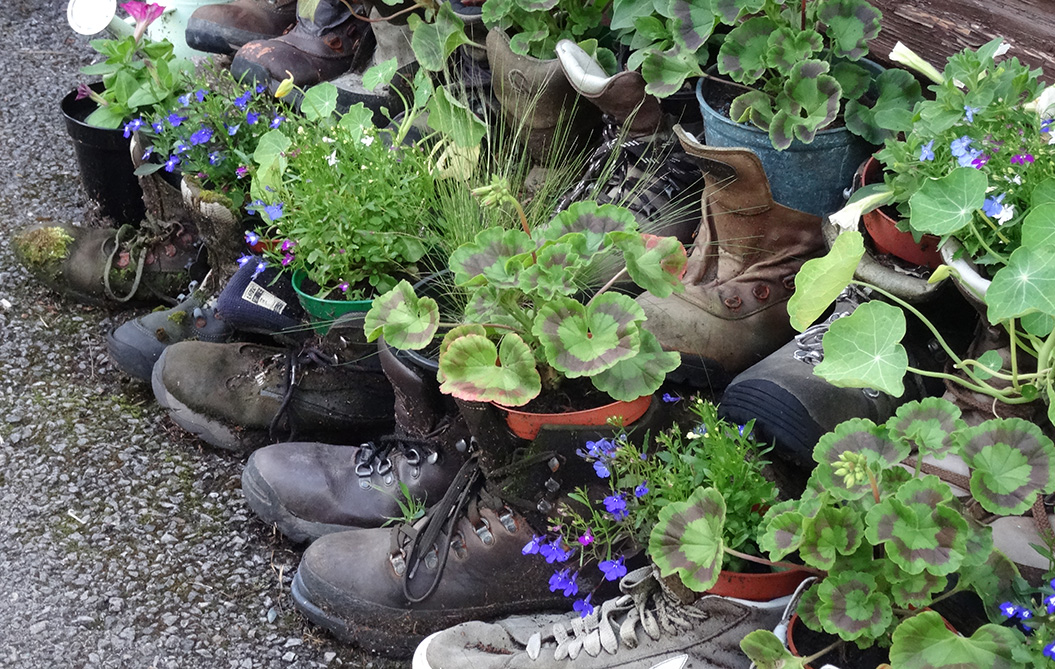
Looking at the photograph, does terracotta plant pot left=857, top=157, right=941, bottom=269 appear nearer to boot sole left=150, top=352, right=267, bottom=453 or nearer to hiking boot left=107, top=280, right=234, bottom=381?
boot sole left=150, top=352, right=267, bottom=453

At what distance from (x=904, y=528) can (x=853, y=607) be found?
116mm

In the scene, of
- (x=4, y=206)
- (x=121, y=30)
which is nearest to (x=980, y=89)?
(x=121, y=30)

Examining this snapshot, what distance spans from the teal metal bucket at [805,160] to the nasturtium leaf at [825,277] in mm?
463

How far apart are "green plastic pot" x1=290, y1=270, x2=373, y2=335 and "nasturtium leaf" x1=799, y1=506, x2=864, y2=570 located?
98cm

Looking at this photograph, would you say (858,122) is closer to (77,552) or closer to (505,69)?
(505,69)

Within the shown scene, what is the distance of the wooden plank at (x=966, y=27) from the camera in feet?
5.40

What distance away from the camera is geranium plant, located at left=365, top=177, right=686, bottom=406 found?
4.61 ft

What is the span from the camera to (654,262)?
1.45 metres

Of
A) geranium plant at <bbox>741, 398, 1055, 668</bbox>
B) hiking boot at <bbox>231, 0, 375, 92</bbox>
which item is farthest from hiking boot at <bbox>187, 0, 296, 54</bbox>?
geranium plant at <bbox>741, 398, 1055, 668</bbox>

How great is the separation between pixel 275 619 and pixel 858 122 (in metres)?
1.27

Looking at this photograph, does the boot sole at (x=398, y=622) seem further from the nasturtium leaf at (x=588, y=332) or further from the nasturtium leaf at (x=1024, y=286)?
the nasturtium leaf at (x=1024, y=286)

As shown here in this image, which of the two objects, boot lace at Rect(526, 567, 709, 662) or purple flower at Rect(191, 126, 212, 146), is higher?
purple flower at Rect(191, 126, 212, 146)

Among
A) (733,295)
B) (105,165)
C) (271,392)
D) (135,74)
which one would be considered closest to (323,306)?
(271,392)

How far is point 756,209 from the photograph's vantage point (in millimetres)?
1654
